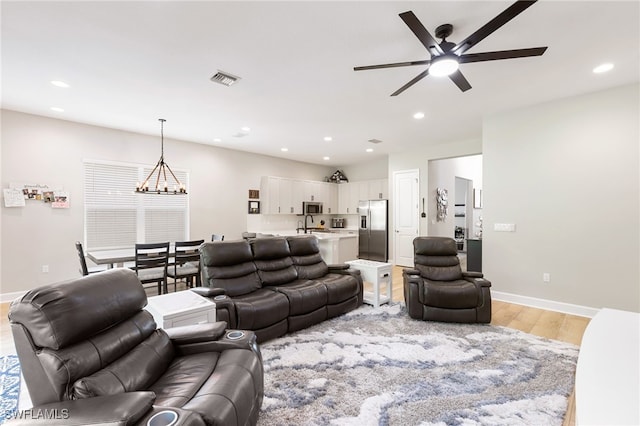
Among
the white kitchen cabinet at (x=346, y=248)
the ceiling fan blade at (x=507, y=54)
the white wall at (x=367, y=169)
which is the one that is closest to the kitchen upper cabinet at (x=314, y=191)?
the white wall at (x=367, y=169)

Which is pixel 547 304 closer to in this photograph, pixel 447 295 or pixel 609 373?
pixel 447 295

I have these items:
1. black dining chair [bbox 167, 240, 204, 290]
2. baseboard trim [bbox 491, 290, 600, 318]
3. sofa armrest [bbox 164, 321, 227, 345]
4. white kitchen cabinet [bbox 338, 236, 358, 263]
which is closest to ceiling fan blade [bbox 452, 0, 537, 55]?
sofa armrest [bbox 164, 321, 227, 345]

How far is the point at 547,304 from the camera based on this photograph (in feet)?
13.1

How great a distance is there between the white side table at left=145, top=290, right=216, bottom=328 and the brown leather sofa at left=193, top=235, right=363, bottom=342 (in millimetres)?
250

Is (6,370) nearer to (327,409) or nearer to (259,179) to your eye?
(327,409)

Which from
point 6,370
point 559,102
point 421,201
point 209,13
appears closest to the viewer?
point 209,13

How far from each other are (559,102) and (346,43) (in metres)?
3.27

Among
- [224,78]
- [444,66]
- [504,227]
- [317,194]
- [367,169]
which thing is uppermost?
[224,78]

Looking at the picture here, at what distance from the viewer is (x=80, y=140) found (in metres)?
4.85

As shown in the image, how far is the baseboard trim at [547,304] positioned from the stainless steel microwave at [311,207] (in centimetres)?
489

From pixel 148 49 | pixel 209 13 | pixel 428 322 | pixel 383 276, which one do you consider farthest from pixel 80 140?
pixel 428 322

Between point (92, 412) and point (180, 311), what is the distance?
1.20m

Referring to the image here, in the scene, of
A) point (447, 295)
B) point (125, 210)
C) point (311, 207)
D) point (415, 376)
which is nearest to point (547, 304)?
point (447, 295)

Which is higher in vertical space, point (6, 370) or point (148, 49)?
point (148, 49)
